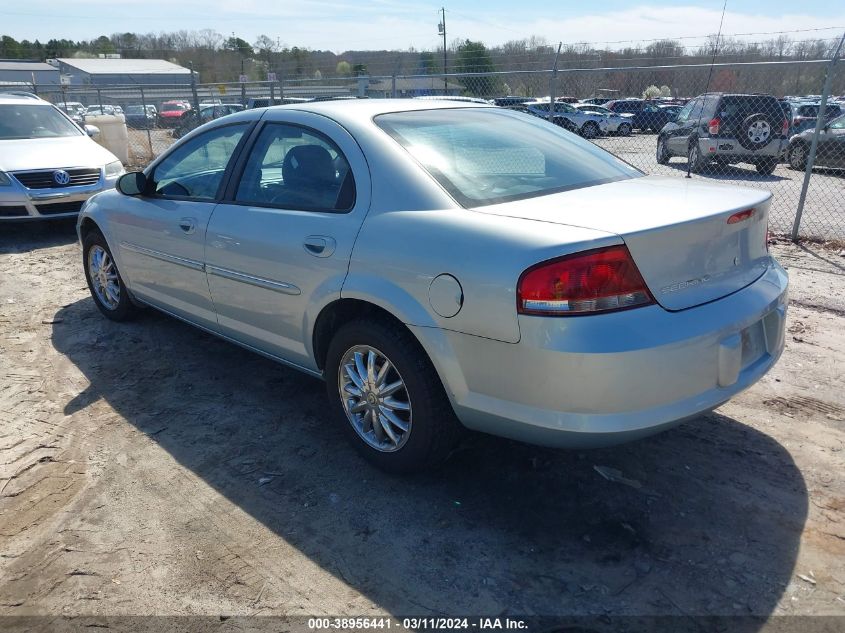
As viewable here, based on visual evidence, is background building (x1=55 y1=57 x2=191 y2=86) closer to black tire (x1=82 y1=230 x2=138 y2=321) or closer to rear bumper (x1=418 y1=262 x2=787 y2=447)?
black tire (x1=82 y1=230 x2=138 y2=321)

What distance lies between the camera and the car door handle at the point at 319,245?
3.12m

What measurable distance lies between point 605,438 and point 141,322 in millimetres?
4188

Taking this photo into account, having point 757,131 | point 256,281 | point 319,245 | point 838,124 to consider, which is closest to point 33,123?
point 256,281

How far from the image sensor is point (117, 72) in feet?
194

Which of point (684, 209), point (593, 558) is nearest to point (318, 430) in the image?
point (593, 558)

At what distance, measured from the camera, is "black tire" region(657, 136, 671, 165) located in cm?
1581

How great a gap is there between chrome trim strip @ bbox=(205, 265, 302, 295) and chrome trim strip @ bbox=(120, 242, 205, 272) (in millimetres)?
136

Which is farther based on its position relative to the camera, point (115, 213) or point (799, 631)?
point (115, 213)

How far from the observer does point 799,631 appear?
7.20 ft

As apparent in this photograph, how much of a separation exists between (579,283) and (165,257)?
2974 mm

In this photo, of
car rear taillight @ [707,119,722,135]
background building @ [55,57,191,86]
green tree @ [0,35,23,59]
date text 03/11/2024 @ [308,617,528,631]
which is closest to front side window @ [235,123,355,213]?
date text 03/11/2024 @ [308,617,528,631]

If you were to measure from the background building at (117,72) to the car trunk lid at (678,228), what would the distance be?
55.7m

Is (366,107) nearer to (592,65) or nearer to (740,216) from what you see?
(740,216)

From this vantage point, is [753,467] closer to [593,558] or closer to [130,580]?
[593,558]
